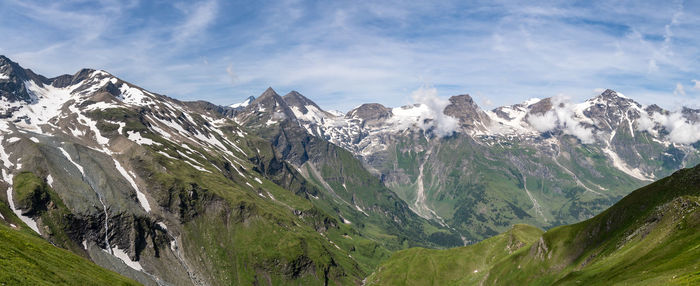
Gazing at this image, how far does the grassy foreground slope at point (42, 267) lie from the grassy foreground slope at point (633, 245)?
345 feet

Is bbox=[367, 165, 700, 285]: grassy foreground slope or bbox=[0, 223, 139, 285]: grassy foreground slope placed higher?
bbox=[0, 223, 139, 285]: grassy foreground slope

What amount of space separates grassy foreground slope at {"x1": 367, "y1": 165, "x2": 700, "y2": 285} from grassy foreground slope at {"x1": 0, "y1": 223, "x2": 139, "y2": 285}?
345ft

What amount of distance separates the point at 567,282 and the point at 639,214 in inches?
1372

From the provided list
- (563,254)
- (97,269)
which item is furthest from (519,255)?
(97,269)

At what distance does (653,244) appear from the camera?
97062 mm

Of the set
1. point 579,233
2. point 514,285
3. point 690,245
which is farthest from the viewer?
point 514,285

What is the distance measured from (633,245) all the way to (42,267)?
142597mm

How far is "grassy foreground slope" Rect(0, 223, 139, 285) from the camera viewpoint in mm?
68250

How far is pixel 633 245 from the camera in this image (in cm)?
10900

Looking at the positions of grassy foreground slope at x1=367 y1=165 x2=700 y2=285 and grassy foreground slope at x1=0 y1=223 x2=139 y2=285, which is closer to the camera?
grassy foreground slope at x1=0 y1=223 x2=139 y2=285

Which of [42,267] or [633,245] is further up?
[42,267]

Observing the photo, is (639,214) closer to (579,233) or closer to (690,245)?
(579,233)

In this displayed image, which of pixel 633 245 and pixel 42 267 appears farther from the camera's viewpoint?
pixel 633 245

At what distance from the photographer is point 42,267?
258 feet
